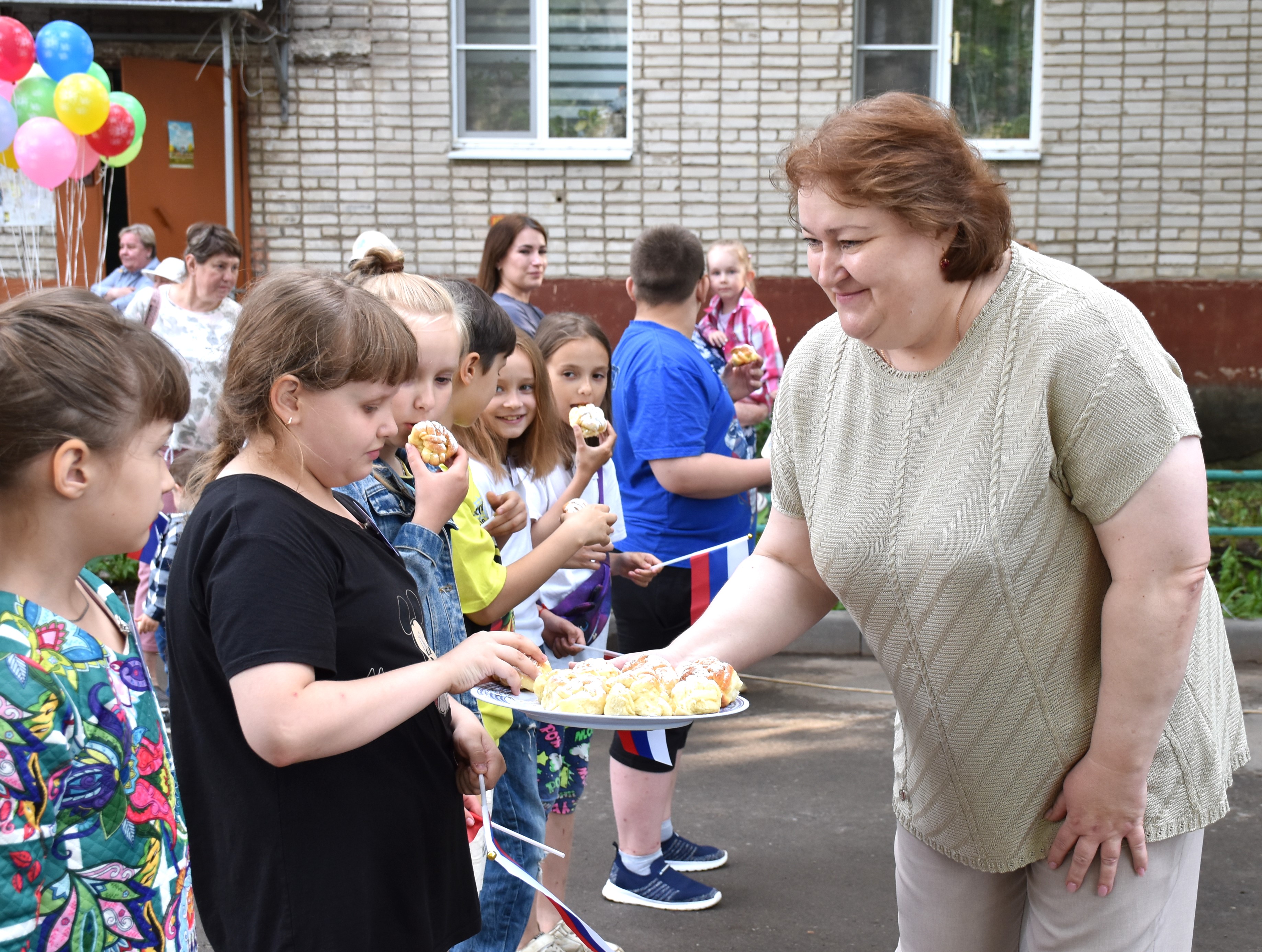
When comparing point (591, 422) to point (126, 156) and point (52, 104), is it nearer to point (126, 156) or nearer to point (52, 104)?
point (52, 104)

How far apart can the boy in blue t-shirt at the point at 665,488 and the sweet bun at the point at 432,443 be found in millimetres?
1519

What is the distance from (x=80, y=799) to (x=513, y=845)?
139 centimetres

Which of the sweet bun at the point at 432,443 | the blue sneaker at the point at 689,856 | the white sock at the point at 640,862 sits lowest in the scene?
the blue sneaker at the point at 689,856

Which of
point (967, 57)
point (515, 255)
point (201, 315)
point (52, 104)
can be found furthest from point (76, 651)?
point (967, 57)

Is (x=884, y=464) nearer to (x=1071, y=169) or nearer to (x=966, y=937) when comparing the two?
(x=966, y=937)

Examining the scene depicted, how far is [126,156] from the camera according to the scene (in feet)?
24.9

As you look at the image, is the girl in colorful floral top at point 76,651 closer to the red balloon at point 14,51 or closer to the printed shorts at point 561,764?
the printed shorts at point 561,764

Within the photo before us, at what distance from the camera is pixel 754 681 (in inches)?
228

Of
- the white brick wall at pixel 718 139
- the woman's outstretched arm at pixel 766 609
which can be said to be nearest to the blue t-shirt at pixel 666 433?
the woman's outstretched arm at pixel 766 609

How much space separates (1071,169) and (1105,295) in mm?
8352

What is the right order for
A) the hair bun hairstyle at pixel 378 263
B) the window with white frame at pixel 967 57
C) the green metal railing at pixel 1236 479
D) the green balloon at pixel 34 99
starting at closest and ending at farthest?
1. the hair bun hairstyle at pixel 378 263
2. the green metal railing at pixel 1236 479
3. the green balloon at pixel 34 99
4. the window with white frame at pixel 967 57

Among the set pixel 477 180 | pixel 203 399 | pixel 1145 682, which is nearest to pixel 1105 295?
pixel 1145 682

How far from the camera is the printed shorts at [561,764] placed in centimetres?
304

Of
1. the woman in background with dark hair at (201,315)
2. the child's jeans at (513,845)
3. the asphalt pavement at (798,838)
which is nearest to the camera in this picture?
the child's jeans at (513,845)
